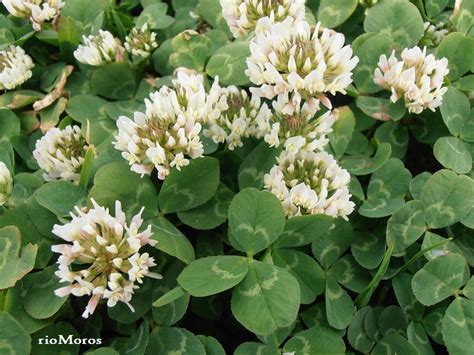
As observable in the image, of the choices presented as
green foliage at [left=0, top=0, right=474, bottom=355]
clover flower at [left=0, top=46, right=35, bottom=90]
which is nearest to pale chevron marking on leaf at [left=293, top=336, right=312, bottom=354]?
green foliage at [left=0, top=0, right=474, bottom=355]

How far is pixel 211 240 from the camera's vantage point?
1.15 m

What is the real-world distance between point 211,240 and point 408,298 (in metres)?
0.40

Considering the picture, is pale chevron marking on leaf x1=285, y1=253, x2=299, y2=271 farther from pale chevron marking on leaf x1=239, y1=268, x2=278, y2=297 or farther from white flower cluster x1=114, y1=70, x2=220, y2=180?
white flower cluster x1=114, y1=70, x2=220, y2=180

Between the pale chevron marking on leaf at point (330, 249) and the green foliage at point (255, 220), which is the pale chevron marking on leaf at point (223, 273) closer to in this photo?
the green foliage at point (255, 220)

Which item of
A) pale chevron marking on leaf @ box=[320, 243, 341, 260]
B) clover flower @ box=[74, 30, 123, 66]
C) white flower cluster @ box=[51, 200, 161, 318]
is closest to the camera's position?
white flower cluster @ box=[51, 200, 161, 318]

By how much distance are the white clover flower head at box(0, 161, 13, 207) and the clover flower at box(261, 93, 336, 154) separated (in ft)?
1.71

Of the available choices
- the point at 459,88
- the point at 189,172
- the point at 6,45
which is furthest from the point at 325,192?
the point at 6,45

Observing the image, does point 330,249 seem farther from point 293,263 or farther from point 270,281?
point 270,281

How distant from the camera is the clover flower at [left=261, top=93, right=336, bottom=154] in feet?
3.43

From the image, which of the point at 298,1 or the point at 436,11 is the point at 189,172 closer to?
the point at 298,1

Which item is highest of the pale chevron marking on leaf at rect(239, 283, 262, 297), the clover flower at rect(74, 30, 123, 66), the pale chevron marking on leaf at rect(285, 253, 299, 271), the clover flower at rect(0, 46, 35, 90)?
the clover flower at rect(74, 30, 123, 66)

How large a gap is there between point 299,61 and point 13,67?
78 cm

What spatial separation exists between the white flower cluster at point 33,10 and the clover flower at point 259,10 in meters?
0.51

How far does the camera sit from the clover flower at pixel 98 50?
1.37m
